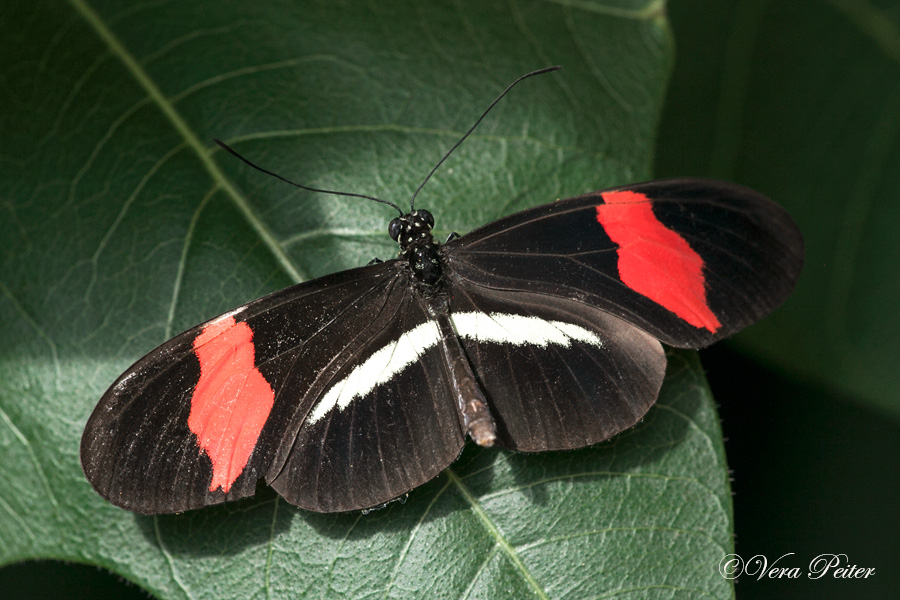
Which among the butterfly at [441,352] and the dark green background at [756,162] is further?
the dark green background at [756,162]

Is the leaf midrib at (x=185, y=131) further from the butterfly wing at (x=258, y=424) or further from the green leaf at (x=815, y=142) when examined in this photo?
the green leaf at (x=815, y=142)

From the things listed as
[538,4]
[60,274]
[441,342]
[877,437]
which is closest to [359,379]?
[441,342]

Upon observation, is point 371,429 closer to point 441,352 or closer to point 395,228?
point 441,352

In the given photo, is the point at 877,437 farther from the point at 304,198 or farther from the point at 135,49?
the point at 135,49

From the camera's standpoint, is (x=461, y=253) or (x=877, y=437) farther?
(x=877, y=437)

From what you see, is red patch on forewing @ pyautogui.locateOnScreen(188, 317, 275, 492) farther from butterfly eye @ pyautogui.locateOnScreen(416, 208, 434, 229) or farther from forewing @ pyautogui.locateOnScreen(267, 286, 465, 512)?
butterfly eye @ pyautogui.locateOnScreen(416, 208, 434, 229)

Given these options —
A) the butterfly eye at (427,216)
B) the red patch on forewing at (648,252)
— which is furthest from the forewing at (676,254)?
the butterfly eye at (427,216)
